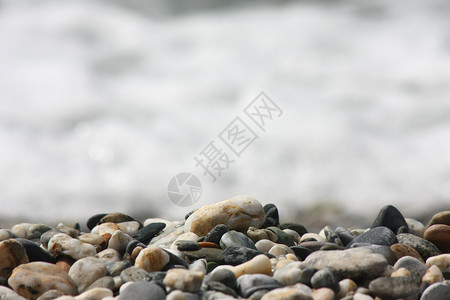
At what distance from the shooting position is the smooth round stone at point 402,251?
72.6 inches

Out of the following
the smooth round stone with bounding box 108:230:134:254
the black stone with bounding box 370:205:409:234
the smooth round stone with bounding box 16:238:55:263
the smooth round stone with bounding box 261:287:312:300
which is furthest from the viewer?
the black stone with bounding box 370:205:409:234

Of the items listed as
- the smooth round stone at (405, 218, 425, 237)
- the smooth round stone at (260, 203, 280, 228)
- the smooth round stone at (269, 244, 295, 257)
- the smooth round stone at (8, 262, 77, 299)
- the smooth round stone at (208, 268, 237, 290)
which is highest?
the smooth round stone at (260, 203, 280, 228)

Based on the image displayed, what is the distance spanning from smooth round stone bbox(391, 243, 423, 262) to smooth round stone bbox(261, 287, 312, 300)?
1.87 feet

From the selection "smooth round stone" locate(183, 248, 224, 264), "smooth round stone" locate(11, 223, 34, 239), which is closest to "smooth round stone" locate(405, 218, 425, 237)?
"smooth round stone" locate(183, 248, 224, 264)

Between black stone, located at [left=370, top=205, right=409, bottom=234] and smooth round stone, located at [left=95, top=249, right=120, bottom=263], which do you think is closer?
smooth round stone, located at [left=95, top=249, right=120, bottom=263]

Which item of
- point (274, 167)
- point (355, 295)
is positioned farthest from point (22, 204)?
point (355, 295)

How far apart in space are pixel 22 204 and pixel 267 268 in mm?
2781

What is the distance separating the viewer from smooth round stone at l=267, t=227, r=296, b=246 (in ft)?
6.82

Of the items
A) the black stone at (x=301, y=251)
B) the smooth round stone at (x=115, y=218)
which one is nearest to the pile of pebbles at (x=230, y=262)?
the black stone at (x=301, y=251)

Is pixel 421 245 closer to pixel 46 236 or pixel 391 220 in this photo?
pixel 391 220

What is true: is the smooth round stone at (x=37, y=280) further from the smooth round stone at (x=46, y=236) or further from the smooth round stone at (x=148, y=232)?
the smooth round stone at (x=148, y=232)

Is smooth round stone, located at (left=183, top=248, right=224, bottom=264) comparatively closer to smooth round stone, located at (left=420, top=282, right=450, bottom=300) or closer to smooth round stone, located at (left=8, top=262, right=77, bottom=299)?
smooth round stone, located at (left=8, top=262, right=77, bottom=299)

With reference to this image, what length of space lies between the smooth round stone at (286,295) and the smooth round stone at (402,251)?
569 mm

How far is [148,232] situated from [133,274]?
52cm
